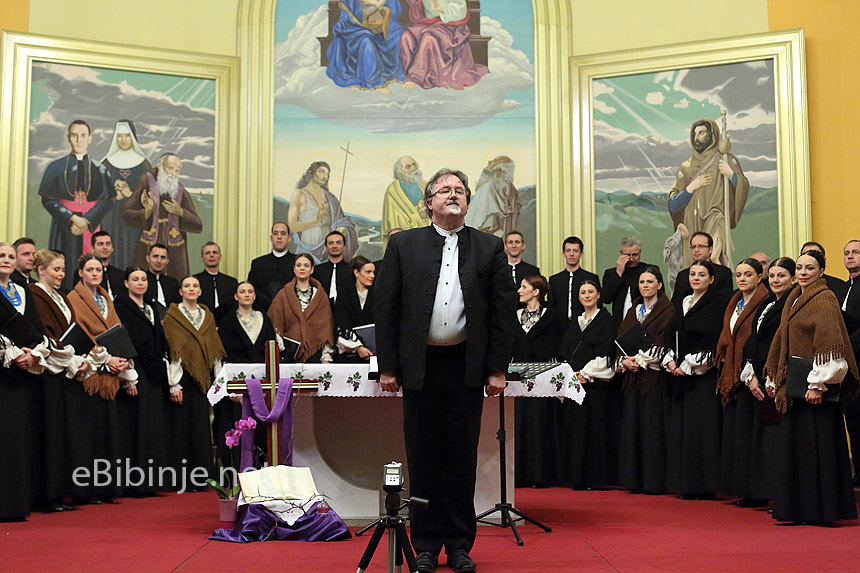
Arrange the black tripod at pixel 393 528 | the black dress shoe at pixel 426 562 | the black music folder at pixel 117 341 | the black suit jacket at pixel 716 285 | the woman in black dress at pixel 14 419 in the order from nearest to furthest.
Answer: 1. the black tripod at pixel 393 528
2. the black dress shoe at pixel 426 562
3. the woman in black dress at pixel 14 419
4. the black music folder at pixel 117 341
5. the black suit jacket at pixel 716 285

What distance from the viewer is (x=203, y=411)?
319 inches

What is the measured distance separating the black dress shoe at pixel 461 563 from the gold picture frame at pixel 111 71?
6.33 metres

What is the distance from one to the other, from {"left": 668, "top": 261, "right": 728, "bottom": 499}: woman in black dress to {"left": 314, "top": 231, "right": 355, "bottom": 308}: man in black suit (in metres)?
3.19

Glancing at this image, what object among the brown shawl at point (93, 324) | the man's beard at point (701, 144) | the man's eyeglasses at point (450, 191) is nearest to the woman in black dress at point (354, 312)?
the brown shawl at point (93, 324)

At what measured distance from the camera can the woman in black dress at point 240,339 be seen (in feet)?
25.7

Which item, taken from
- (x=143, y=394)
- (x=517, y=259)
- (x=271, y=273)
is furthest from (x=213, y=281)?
(x=517, y=259)

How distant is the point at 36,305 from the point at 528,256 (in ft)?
16.7

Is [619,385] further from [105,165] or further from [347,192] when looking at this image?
[105,165]

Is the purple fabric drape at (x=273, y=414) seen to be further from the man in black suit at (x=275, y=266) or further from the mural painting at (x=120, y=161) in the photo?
the mural painting at (x=120, y=161)

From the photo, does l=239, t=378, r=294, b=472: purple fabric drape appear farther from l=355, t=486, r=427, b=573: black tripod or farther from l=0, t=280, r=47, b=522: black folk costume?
l=355, t=486, r=427, b=573: black tripod

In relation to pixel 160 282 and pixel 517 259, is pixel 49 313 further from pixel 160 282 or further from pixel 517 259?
pixel 517 259

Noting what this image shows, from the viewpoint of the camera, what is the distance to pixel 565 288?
911 centimetres

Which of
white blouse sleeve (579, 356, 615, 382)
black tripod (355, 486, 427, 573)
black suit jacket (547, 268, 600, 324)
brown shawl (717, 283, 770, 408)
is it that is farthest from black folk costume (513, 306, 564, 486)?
black tripod (355, 486, 427, 573)

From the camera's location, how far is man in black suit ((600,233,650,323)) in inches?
351
